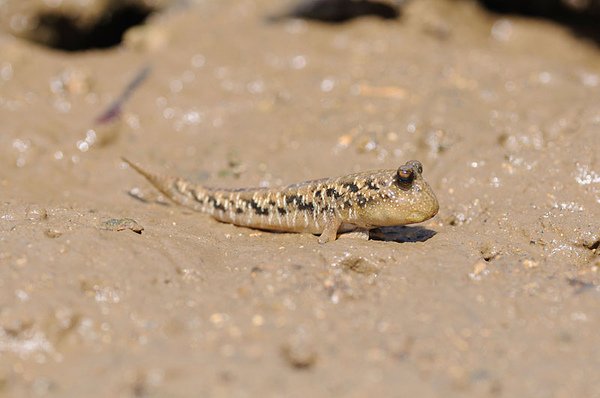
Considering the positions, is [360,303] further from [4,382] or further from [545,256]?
[4,382]

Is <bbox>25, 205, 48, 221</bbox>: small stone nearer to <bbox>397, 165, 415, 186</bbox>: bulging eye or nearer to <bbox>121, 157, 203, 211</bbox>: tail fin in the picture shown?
<bbox>121, 157, 203, 211</bbox>: tail fin

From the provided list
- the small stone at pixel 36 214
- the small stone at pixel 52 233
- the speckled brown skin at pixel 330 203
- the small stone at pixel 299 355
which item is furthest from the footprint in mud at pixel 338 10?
the small stone at pixel 299 355

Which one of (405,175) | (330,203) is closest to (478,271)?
(405,175)

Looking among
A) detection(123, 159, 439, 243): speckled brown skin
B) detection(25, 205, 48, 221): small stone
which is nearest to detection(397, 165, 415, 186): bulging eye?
detection(123, 159, 439, 243): speckled brown skin

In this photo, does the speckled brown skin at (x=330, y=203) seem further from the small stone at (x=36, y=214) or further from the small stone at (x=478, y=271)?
the small stone at (x=36, y=214)

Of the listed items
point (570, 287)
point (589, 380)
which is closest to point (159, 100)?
point (570, 287)

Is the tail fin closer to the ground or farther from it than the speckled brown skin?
closer to the ground

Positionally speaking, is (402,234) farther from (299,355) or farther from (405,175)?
A: (299,355)
